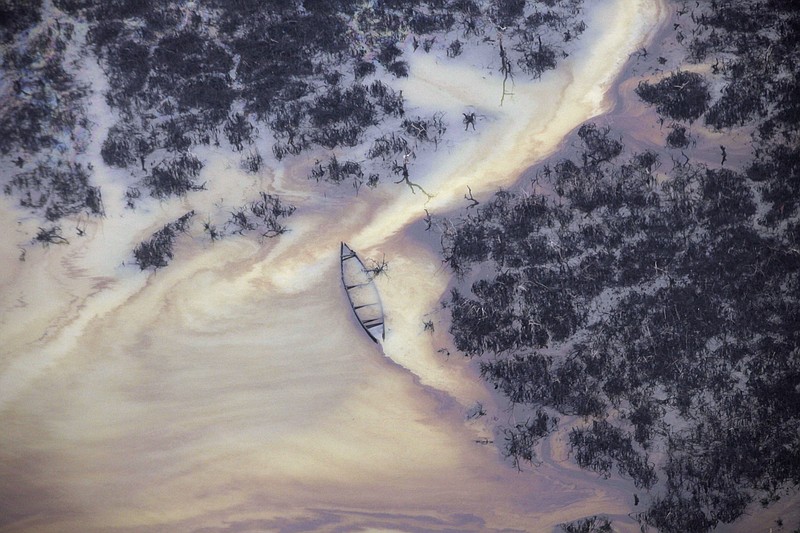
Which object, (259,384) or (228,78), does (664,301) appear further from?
(228,78)

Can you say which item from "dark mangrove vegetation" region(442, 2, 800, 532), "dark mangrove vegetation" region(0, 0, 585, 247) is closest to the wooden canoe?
"dark mangrove vegetation" region(442, 2, 800, 532)

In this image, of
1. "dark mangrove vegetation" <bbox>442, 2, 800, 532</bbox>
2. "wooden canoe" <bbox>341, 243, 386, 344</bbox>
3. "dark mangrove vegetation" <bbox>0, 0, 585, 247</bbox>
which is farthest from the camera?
"dark mangrove vegetation" <bbox>0, 0, 585, 247</bbox>

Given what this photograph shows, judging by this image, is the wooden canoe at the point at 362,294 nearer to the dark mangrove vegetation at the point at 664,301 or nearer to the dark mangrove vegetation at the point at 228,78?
the dark mangrove vegetation at the point at 664,301

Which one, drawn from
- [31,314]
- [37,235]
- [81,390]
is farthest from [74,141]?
[81,390]

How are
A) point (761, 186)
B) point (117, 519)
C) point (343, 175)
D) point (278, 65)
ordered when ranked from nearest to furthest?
1. point (117, 519)
2. point (761, 186)
3. point (343, 175)
4. point (278, 65)

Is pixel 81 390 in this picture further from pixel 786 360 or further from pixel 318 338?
pixel 786 360

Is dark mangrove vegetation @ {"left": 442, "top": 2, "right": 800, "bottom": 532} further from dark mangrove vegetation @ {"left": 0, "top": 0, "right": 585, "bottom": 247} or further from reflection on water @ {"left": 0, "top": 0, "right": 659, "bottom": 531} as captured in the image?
dark mangrove vegetation @ {"left": 0, "top": 0, "right": 585, "bottom": 247}
